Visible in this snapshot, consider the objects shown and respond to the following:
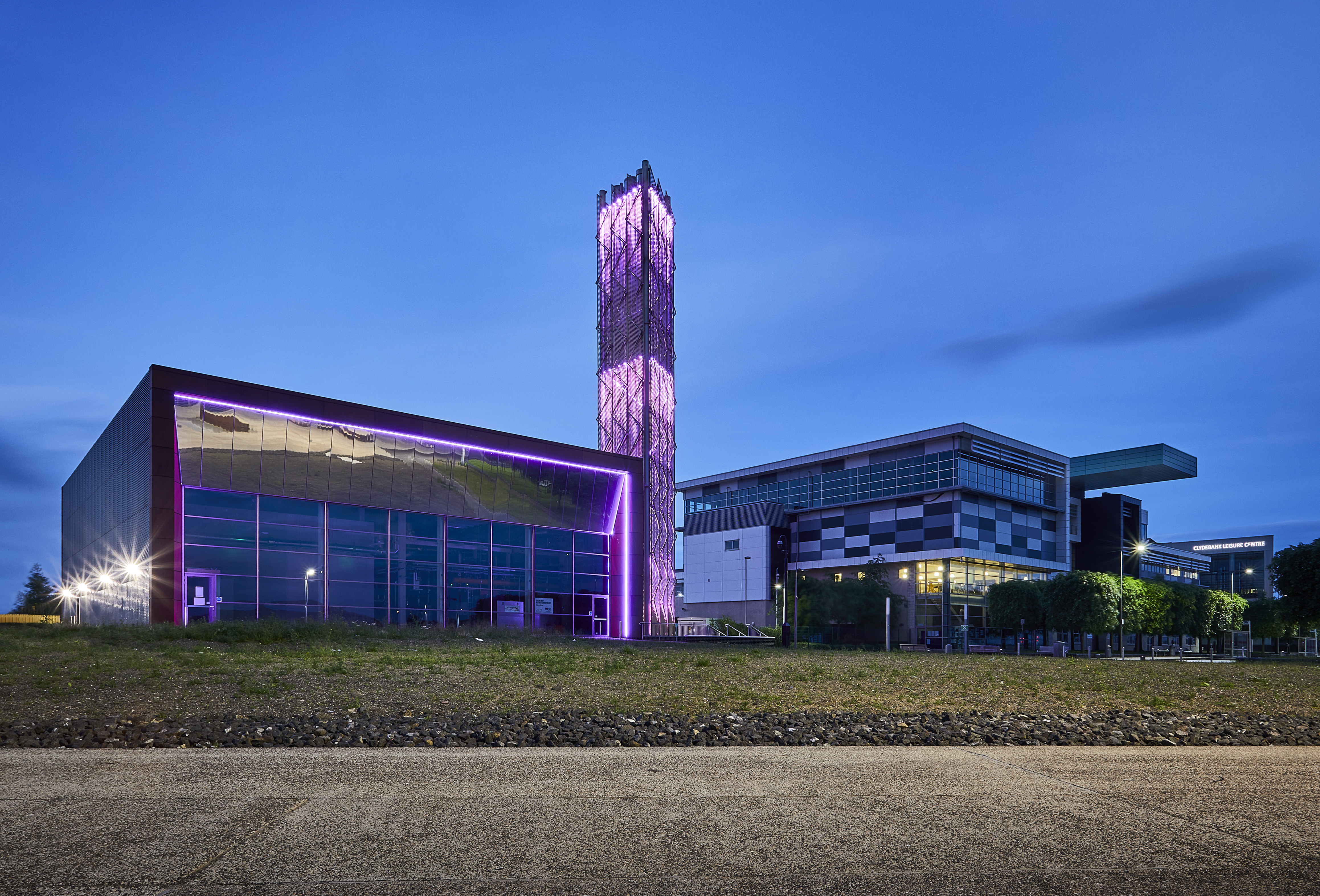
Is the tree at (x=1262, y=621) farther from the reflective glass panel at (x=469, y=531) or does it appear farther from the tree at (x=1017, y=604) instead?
the reflective glass panel at (x=469, y=531)

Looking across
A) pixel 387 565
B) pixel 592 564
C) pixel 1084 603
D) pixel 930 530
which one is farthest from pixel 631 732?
pixel 930 530

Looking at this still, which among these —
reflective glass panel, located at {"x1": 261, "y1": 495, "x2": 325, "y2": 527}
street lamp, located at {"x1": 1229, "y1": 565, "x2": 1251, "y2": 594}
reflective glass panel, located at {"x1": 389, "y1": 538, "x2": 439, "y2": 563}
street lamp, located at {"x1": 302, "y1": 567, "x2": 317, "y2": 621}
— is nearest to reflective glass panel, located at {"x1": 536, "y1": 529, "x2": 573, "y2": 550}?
reflective glass panel, located at {"x1": 389, "y1": 538, "x2": 439, "y2": 563}

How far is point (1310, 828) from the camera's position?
643 cm

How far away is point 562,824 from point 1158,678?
74.3ft

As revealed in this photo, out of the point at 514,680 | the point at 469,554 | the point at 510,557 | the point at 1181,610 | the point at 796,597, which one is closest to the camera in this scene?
the point at 514,680

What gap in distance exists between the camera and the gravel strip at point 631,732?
10.1 metres

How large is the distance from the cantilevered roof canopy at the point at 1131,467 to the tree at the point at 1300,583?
49865 mm

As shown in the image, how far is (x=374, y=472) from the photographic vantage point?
4531cm

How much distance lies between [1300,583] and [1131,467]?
177 feet

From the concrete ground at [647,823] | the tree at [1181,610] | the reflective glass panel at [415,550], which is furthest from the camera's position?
the tree at [1181,610]

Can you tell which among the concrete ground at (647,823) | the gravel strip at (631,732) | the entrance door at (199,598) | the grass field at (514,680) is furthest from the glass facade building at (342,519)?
the concrete ground at (647,823)

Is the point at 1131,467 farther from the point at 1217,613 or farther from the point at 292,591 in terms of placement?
the point at 292,591

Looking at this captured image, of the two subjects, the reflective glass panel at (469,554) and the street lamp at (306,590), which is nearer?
the street lamp at (306,590)

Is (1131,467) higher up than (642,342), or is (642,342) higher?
(642,342)
